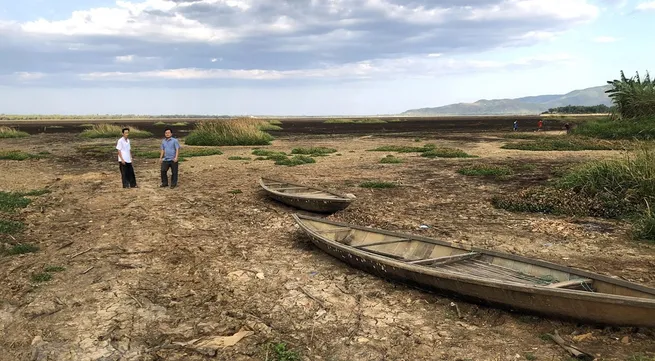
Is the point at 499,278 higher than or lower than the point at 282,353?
higher

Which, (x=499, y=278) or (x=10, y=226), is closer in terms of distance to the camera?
(x=499, y=278)

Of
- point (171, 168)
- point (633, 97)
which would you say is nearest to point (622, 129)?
point (633, 97)

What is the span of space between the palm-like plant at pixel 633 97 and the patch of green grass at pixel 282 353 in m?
29.3

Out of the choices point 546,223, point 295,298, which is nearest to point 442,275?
point 295,298

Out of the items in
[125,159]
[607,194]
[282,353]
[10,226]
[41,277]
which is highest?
[125,159]

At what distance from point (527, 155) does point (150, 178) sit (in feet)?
60.3

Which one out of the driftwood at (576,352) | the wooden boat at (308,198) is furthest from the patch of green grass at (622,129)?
the driftwood at (576,352)

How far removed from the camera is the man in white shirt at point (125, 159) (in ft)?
44.9

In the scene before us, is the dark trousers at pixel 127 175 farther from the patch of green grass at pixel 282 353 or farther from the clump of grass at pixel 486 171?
the clump of grass at pixel 486 171

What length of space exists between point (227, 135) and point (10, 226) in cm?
2275

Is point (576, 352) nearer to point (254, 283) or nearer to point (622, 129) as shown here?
point (254, 283)

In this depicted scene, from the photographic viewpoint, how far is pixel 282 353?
4.87 m

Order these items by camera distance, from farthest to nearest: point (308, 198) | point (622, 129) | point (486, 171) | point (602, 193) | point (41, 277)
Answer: point (622, 129) → point (486, 171) → point (602, 193) → point (308, 198) → point (41, 277)

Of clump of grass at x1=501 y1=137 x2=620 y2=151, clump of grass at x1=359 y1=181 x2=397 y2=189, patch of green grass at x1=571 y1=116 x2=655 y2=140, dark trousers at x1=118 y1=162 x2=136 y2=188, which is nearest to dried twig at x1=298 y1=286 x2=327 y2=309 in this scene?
clump of grass at x1=359 y1=181 x2=397 y2=189
